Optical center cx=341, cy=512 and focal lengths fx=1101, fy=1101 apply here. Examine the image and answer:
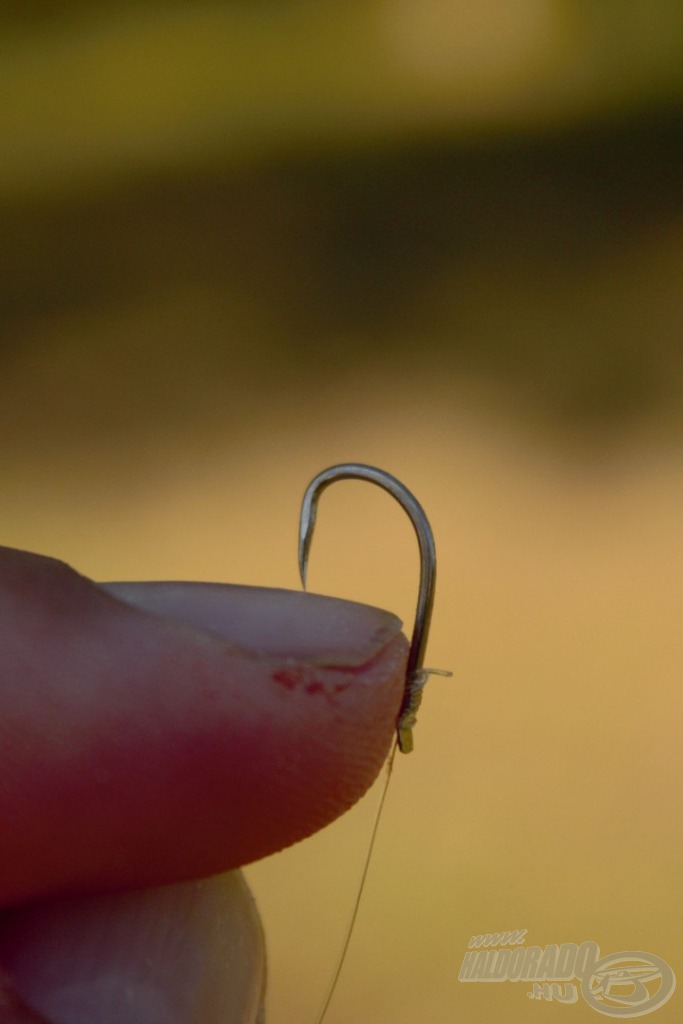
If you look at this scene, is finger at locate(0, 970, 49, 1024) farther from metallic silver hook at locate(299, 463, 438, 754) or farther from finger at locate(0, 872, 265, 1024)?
metallic silver hook at locate(299, 463, 438, 754)

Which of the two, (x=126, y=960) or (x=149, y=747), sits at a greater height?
(x=149, y=747)

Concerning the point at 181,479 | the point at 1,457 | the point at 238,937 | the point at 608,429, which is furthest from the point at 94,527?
the point at 238,937

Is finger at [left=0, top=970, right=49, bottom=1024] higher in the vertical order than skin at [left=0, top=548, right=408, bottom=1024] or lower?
lower

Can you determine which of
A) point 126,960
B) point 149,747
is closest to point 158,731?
point 149,747

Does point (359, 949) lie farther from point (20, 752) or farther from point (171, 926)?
point (20, 752)

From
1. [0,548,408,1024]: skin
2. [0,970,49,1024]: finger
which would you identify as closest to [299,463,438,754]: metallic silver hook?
[0,548,408,1024]: skin

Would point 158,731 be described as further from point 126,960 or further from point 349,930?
point 349,930

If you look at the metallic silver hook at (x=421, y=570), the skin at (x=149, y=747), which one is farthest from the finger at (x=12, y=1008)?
the metallic silver hook at (x=421, y=570)

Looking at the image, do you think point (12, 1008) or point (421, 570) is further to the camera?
point (421, 570)

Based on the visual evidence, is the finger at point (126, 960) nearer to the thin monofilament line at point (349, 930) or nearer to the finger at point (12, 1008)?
the finger at point (12, 1008)
